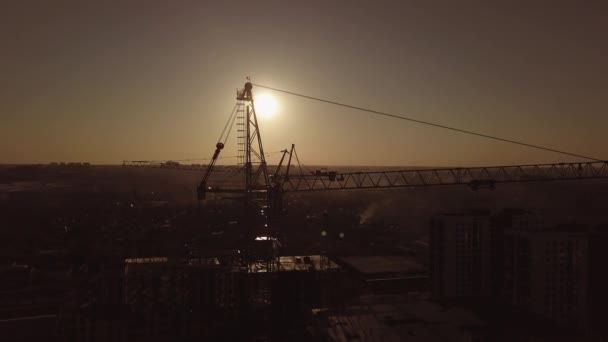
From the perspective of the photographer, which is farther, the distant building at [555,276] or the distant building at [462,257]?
the distant building at [462,257]

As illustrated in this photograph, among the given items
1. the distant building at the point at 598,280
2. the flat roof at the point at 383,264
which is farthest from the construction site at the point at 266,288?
the distant building at the point at 598,280

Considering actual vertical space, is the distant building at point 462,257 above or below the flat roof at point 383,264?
above

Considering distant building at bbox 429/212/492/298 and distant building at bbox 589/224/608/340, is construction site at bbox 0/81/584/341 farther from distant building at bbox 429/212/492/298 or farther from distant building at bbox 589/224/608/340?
distant building at bbox 589/224/608/340

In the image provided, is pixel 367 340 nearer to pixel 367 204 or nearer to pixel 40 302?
pixel 40 302

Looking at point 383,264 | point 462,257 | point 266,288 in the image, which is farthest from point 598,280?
point 266,288

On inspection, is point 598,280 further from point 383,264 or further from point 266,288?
point 266,288

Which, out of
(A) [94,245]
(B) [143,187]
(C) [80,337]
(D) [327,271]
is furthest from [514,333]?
(B) [143,187]

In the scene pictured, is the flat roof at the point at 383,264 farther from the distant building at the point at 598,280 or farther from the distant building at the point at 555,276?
the distant building at the point at 598,280

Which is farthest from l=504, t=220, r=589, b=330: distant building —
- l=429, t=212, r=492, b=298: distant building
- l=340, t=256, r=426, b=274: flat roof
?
l=340, t=256, r=426, b=274: flat roof
